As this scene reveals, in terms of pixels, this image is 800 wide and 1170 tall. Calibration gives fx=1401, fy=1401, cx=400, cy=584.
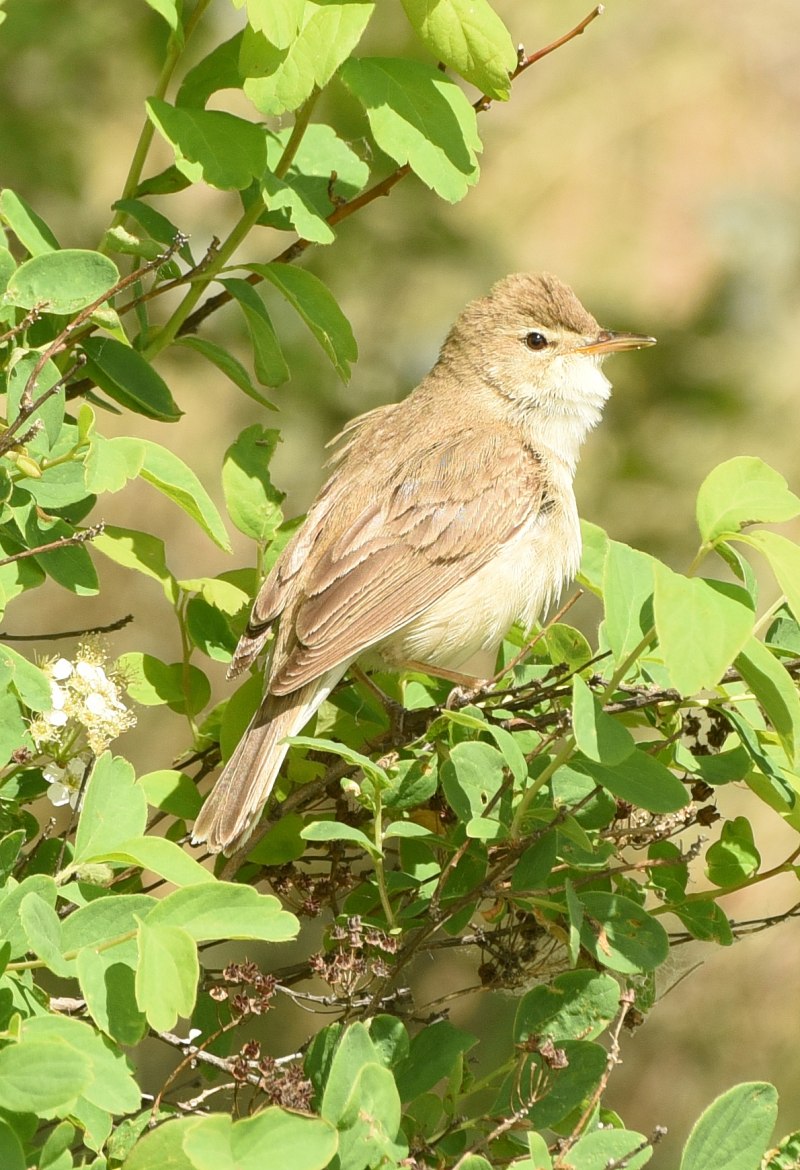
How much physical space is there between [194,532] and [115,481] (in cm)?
377

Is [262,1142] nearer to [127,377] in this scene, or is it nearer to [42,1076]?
[42,1076]

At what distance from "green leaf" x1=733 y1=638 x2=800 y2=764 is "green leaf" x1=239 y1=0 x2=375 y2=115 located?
42.7 inches

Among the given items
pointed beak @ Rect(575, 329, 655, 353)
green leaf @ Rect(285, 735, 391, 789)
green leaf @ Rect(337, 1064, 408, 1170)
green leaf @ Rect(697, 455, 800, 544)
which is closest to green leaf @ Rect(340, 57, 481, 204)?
green leaf @ Rect(697, 455, 800, 544)

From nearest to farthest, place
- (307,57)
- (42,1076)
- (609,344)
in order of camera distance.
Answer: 1. (42,1076)
2. (307,57)
3. (609,344)

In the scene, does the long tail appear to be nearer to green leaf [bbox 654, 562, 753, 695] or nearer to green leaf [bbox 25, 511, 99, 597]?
green leaf [bbox 25, 511, 99, 597]

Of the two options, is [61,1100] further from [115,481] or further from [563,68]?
[563,68]

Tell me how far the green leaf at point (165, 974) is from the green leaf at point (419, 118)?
1.29m

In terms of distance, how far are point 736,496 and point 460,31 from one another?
3.01ft

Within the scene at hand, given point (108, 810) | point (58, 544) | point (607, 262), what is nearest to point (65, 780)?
point (108, 810)

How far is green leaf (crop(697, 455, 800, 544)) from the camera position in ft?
6.31

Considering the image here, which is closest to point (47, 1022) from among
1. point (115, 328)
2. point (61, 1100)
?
point (61, 1100)

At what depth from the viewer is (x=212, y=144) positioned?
2.34m

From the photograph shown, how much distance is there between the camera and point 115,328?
2.24 metres

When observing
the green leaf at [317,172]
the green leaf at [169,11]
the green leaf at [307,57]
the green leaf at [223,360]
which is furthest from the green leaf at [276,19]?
the green leaf at [223,360]
